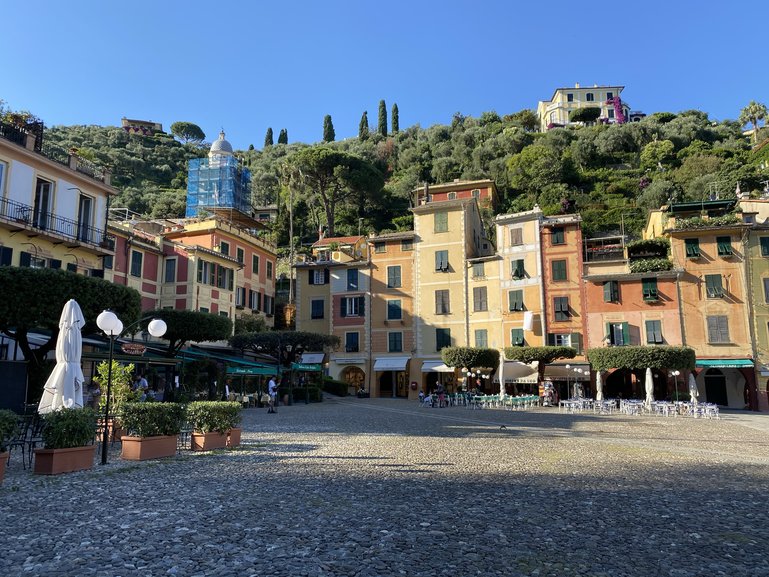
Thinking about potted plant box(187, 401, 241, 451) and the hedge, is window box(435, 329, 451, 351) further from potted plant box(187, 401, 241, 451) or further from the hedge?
potted plant box(187, 401, 241, 451)

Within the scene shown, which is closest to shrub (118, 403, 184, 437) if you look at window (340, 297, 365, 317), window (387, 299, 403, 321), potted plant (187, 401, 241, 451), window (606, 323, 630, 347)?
potted plant (187, 401, 241, 451)

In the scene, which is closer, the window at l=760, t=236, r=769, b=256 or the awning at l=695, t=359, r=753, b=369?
the awning at l=695, t=359, r=753, b=369

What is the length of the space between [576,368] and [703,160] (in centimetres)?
4703

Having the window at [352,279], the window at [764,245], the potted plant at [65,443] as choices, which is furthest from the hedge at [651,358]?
the potted plant at [65,443]

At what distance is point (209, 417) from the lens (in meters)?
12.9

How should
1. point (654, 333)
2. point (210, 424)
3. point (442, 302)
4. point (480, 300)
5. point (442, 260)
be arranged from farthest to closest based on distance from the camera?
point (442, 260) < point (442, 302) < point (480, 300) < point (654, 333) < point (210, 424)

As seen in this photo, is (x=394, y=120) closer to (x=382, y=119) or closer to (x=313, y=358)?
(x=382, y=119)

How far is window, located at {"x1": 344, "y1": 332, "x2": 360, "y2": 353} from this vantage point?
147 ft

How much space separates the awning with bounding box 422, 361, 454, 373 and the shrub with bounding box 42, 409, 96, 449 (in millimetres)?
31751

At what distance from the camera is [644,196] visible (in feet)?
206

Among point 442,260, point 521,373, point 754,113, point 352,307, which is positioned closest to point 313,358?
point 352,307

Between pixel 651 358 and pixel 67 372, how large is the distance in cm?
2742

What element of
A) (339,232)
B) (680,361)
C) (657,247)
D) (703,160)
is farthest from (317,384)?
(703,160)

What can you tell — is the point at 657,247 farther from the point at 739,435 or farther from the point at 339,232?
the point at 339,232
